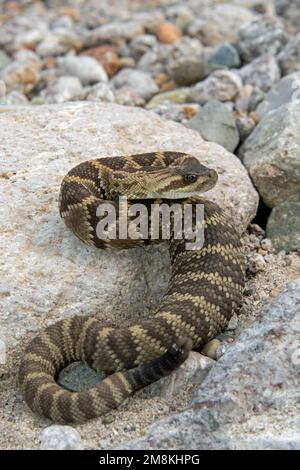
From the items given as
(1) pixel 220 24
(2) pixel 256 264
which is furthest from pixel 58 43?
(2) pixel 256 264

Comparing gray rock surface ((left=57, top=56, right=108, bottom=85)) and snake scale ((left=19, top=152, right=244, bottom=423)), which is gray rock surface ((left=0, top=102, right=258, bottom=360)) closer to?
snake scale ((left=19, top=152, right=244, bottom=423))

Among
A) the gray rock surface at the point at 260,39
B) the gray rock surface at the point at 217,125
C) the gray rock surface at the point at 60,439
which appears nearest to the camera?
the gray rock surface at the point at 60,439

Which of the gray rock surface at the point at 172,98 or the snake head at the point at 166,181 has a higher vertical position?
the snake head at the point at 166,181

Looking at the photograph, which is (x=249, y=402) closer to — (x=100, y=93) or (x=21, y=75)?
(x=100, y=93)

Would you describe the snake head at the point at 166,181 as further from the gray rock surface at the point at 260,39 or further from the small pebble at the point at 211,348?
the gray rock surface at the point at 260,39

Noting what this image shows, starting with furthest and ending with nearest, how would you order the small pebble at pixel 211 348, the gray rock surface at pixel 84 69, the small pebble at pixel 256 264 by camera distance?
the gray rock surface at pixel 84 69 < the small pebble at pixel 256 264 < the small pebble at pixel 211 348

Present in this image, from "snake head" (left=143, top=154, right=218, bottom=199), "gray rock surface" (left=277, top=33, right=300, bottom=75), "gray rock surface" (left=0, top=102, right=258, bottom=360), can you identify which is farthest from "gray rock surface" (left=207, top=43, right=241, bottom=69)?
"snake head" (left=143, top=154, right=218, bottom=199)

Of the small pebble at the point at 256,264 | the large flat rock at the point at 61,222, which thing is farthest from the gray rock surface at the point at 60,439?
the small pebble at the point at 256,264

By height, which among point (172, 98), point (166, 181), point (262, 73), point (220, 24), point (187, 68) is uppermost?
point (166, 181)
